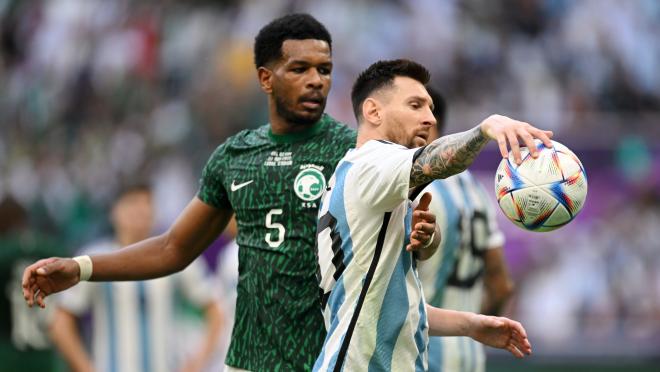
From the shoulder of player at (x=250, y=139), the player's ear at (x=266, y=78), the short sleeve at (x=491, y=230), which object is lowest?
the short sleeve at (x=491, y=230)

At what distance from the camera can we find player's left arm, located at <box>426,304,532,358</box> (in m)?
5.39

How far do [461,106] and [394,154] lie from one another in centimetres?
1140

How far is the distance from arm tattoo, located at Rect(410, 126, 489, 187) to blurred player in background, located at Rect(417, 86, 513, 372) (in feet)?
8.29

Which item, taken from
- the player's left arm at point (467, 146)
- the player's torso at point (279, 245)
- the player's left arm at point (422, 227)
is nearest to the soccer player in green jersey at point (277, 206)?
the player's torso at point (279, 245)

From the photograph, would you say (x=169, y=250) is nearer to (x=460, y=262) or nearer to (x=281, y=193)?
(x=281, y=193)

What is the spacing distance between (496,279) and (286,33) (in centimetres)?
254

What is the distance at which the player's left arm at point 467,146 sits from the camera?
177 inches

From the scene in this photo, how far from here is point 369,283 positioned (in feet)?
17.0

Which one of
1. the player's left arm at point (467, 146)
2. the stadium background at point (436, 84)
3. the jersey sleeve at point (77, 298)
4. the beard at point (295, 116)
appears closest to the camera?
the player's left arm at point (467, 146)

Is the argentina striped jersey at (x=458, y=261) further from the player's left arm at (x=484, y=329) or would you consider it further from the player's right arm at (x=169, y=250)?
the player's left arm at (x=484, y=329)

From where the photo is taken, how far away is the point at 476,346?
775cm

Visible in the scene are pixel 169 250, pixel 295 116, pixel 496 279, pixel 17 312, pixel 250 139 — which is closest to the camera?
pixel 295 116

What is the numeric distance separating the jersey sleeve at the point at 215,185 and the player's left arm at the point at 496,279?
84.4 inches

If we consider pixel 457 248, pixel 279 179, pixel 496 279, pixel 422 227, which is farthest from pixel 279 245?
pixel 496 279
